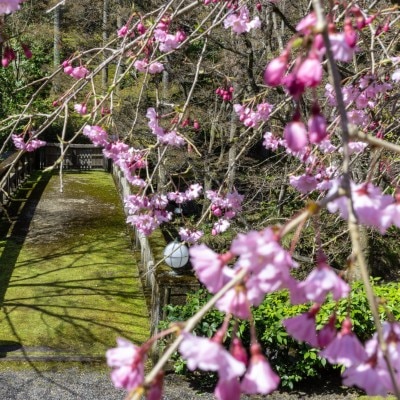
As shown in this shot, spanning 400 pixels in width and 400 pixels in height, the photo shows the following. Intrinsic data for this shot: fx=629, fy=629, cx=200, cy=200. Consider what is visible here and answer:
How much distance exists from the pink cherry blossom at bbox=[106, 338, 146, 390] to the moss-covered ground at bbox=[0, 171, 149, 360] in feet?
16.4

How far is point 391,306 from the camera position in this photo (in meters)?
5.14

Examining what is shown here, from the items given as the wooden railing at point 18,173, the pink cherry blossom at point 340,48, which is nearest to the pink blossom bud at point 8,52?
the pink cherry blossom at point 340,48

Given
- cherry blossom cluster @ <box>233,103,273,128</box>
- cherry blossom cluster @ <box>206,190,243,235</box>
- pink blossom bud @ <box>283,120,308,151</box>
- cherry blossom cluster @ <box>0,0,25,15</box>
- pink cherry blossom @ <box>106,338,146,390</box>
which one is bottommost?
cherry blossom cluster @ <box>206,190,243,235</box>

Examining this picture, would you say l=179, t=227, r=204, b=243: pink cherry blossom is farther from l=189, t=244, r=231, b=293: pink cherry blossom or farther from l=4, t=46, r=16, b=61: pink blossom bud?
l=189, t=244, r=231, b=293: pink cherry blossom

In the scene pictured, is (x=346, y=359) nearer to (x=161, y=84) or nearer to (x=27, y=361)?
(x=27, y=361)

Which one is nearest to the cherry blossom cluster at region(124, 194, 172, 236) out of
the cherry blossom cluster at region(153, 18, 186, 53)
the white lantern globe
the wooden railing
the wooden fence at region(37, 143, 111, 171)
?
the cherry blossom cluster at region(153, 18, 186, 53)

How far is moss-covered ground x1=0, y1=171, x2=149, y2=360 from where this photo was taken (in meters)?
6.03

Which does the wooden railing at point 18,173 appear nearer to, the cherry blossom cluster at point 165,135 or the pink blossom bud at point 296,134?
the cherry blossom cluster at point 165,135

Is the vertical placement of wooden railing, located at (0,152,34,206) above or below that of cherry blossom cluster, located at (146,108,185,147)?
below

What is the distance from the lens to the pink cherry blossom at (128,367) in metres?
0.83

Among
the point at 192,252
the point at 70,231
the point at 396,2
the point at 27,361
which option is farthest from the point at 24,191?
the point at 192,252

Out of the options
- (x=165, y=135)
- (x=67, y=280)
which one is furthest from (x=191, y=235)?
(x=67, y=280)

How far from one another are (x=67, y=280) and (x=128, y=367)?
6.97 meters

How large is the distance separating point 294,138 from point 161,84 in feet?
31.0
